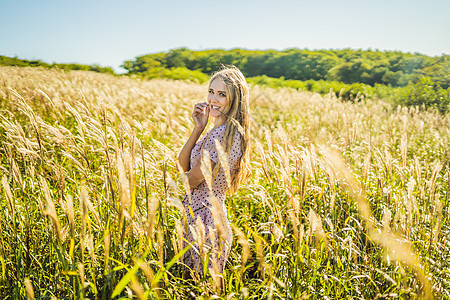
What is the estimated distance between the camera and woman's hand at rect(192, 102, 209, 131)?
7.58 feet

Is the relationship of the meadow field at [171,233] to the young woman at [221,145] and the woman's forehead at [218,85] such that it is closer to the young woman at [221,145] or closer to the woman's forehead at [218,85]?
the young woman at [221,145]

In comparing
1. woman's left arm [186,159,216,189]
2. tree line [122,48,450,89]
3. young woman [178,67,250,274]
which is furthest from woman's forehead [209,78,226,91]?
tree line [122,48,450,89]

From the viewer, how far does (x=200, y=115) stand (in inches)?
93.7

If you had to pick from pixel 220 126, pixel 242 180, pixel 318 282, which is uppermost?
pixel 220 126

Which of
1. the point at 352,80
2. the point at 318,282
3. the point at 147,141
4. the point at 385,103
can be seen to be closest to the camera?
the point at 318,282

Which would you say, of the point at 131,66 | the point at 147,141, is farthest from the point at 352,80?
the point at 131,66

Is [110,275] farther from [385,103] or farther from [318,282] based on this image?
[385,103]

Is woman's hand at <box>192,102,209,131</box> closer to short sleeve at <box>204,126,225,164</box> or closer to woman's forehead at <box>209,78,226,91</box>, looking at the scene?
woman's forehead at <box>209,78,226,91</box>

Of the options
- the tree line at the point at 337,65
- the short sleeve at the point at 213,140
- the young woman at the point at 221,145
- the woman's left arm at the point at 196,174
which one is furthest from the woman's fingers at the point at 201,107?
the tree line at the point at 337,65

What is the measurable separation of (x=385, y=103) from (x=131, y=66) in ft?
102

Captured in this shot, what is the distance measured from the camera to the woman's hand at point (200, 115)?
2.31 m

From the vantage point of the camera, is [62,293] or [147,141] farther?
[147,141]

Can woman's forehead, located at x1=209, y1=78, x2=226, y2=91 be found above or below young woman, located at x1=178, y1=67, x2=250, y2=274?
above

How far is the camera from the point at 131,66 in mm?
33500
